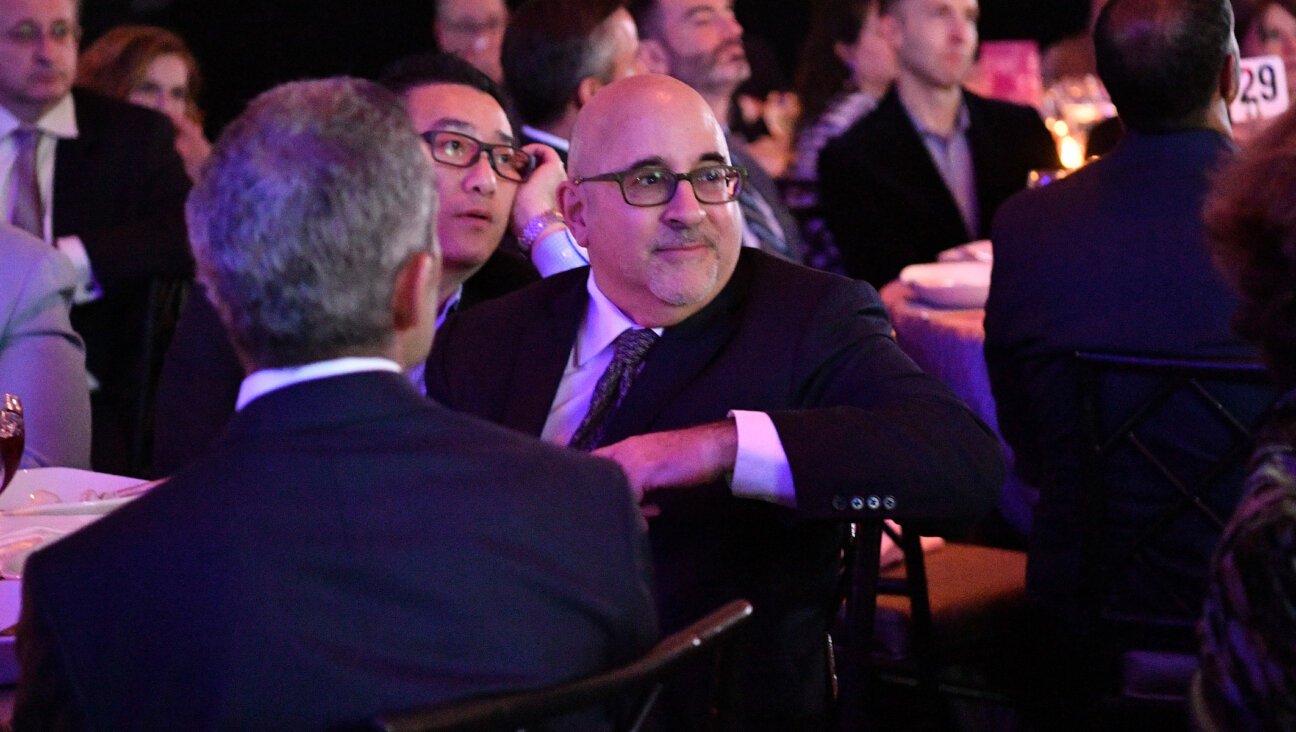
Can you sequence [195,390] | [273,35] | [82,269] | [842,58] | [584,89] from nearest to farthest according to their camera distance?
[195,390], [584,89], [82,269], [842,58], [273,35]

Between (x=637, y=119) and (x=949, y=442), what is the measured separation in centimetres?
66

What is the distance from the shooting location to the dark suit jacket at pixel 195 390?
2232mm

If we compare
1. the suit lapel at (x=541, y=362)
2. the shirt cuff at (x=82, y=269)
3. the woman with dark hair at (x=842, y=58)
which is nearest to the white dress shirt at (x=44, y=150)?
the shirt cuff at (x=82, y=269)

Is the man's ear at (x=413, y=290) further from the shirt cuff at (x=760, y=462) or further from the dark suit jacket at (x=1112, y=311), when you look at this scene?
the dark suit jacket at (x=1112, y=311)

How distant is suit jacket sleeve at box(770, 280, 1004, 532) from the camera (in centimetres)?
165

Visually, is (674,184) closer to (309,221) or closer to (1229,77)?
(309,221)

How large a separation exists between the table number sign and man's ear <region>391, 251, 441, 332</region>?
328 centimetres

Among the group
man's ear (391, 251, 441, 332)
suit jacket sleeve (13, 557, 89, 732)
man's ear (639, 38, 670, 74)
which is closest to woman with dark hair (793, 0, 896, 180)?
man's ear (639, 38, 670, 74)

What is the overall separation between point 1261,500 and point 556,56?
2577mm

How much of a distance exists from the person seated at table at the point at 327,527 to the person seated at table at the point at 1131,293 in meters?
1.42

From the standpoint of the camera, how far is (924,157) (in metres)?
4.79

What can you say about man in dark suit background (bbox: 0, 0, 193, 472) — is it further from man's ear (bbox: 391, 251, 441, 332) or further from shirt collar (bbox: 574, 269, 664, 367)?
man's ear (bbox: 391, 251, 441, 332)

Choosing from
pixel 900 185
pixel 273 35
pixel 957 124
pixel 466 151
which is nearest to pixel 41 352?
pixel 466 151

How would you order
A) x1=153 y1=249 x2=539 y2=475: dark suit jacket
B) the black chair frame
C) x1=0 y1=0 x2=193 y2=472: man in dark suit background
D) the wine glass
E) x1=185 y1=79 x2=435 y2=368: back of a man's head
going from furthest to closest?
x1=0 y1=0 x2=193 y2=472: man in dark suit background
x1=153 y1=249 x2=539 y2=475: dark suit jacket
the wine glass
x1=185 y1=79 x2=435 y2=368: back of a man's head
the black chair frame
